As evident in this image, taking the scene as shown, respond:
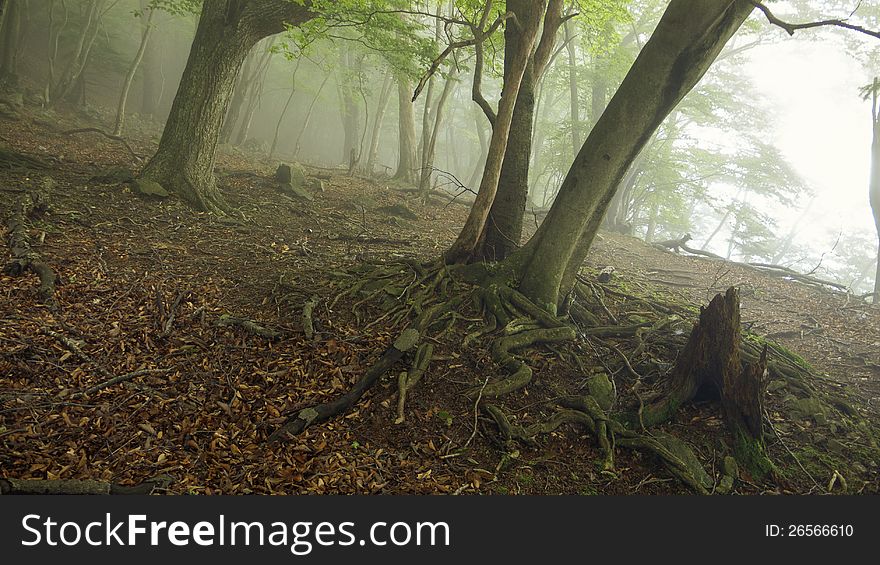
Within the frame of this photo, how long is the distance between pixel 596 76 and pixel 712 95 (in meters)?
5.95

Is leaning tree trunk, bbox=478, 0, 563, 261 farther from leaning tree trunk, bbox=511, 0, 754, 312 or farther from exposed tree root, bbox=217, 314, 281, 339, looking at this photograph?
exposed tree root, bbox=217, 314, 281, 339

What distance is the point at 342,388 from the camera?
4.69 m

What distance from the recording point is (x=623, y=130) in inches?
209

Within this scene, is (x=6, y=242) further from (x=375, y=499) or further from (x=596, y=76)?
(x=596, y=76)

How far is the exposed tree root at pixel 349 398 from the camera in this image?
4.11 metres

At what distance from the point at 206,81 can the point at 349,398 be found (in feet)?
25.6

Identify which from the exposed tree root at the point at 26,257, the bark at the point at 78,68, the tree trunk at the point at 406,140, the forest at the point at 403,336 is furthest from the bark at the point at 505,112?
the bark at the point at 78,68

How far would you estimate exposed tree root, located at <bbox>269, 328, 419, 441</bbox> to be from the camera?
411 centimetres

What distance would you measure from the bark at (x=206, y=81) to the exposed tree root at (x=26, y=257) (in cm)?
231

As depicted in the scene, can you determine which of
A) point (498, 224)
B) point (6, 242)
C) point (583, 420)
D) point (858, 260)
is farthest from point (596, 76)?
point (858, 260)

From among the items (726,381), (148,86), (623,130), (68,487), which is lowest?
(68,487)

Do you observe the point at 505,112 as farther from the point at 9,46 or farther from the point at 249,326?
the point at 9,46

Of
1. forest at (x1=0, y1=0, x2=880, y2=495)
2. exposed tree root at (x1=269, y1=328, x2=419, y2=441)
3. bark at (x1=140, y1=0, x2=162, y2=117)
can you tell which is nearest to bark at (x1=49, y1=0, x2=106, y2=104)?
bark at (x1=140, y1=0, x2=162, y2=117)

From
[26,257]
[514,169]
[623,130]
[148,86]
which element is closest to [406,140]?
[514,169]
